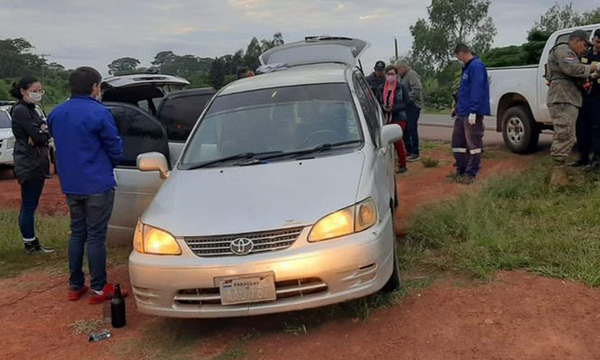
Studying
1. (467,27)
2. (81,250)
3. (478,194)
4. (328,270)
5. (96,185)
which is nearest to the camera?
(328,270)

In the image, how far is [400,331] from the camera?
155 inches

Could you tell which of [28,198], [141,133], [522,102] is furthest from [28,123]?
[522,102]

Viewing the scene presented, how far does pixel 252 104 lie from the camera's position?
5402 mm

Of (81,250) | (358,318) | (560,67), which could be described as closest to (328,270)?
(358,318)

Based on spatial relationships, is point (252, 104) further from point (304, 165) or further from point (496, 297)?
point (496, 297)

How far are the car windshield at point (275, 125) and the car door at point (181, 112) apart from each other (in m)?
1.77

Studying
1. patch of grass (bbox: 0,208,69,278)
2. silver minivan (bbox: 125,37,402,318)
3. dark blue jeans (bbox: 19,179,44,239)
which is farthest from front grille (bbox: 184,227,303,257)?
dark blue jeans (bbox: 19,179,44,239)

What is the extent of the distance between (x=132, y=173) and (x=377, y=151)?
2.20 meters

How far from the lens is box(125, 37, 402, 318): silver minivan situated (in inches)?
149

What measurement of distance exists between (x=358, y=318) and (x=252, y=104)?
2.22 meters

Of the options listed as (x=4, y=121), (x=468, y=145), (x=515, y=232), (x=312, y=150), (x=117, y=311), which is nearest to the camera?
(x=117, y=311)

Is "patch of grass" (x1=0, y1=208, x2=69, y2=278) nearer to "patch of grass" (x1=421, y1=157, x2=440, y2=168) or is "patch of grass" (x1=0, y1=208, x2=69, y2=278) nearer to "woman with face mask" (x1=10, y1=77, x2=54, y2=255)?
"woman with face mask" (x1=10, y1=77, x2=54, y2=255)

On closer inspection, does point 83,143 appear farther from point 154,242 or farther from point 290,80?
point 290,80

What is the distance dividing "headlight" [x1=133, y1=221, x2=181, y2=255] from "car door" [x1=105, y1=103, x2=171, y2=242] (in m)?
1.14
